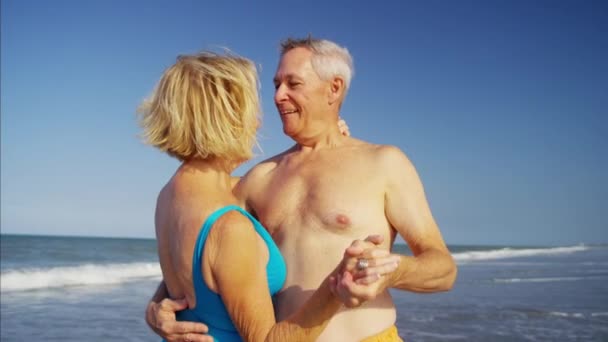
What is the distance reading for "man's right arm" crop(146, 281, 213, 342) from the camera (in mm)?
2355

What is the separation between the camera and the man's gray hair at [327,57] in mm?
3152

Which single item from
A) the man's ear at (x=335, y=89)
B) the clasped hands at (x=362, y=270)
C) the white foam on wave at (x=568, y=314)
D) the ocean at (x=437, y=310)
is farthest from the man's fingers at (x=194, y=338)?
the white foam on wave at (x=568, y=314)

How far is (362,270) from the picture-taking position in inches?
68.4

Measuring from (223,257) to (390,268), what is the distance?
61 cm

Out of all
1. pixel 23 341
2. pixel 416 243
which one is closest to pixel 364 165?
pixel 416 243

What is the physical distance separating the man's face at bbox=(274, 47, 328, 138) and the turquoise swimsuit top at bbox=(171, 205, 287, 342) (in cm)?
90

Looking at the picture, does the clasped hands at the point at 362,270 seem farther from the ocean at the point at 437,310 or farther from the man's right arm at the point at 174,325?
the ocean at the point at 437,310

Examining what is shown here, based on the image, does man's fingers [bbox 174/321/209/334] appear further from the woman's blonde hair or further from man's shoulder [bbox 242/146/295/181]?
man's shoulder [bbox 242/146/295/181]

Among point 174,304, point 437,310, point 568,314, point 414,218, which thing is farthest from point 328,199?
point 568,314

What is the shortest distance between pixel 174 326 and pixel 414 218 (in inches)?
45.1

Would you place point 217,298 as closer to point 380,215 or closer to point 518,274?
point 380,215

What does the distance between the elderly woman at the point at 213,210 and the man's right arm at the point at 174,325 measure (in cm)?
4

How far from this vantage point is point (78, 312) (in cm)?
1021

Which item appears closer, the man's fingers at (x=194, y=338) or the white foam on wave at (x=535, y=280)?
the man's fingers at (x=194, y=338)
